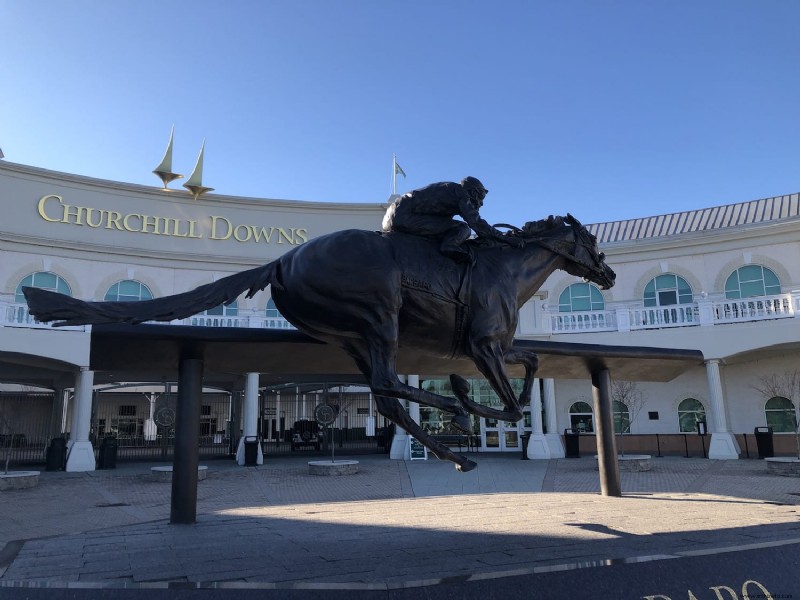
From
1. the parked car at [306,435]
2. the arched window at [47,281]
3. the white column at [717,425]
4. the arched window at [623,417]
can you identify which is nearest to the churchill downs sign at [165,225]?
the arched window at [47,281]

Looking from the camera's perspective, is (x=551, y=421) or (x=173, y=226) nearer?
(x=551, y=421)

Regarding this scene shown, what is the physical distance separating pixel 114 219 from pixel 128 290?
9.17ft

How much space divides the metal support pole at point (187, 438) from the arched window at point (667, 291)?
21487mm

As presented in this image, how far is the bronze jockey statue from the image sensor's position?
466cm

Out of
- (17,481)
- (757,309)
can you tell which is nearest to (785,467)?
(757,309)

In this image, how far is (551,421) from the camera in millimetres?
23094

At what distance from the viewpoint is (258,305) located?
24.0 m

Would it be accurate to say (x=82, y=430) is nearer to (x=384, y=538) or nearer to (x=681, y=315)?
(x=384, y=538)

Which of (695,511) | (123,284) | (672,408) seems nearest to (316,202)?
(123,284)

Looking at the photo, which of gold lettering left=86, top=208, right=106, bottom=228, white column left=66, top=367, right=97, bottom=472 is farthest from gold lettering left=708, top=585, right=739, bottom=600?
gold lettering left=86, top=208, right=106, bottom=228

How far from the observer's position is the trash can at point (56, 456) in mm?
19719

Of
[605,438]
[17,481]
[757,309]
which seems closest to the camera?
[605,438]

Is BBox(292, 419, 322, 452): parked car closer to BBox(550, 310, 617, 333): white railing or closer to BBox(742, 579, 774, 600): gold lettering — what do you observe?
BBox(550, 310, 617, 333): white railing

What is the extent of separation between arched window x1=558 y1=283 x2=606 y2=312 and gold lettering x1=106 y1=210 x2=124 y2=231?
17628 millimetres
